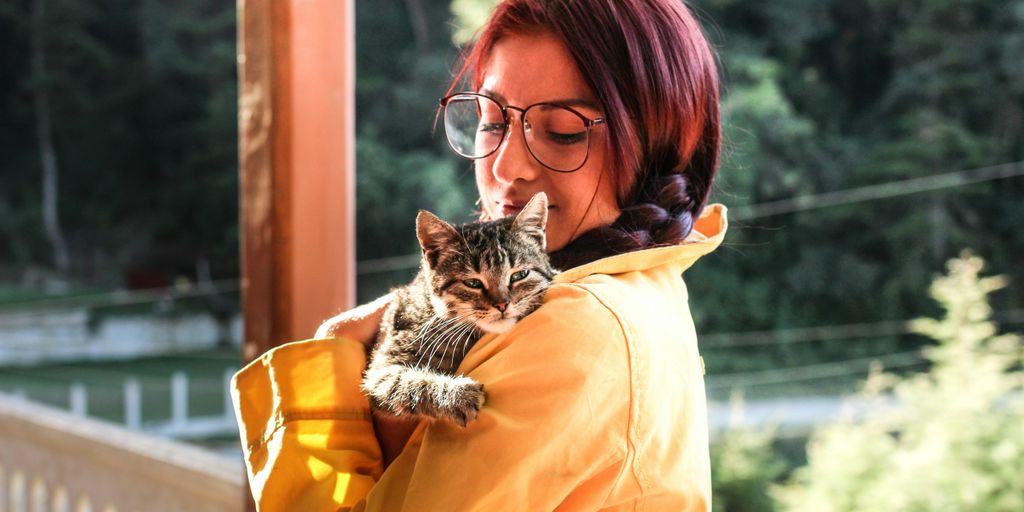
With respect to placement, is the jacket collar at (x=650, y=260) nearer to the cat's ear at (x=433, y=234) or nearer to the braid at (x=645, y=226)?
the braid at (x=645, y=226)

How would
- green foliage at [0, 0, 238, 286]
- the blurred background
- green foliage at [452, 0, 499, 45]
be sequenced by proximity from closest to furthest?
the blurred background → green foliage at [452, 0, 499, 45] → green foliage at [0, 0, 238, 286]

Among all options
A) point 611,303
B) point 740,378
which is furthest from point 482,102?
point 740,378

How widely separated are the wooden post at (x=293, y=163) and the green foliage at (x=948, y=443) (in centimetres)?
213

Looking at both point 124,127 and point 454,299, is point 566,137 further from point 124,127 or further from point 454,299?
point 124,127

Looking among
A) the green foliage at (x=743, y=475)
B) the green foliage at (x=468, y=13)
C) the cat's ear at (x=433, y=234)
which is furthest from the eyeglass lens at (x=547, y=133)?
the green foliage at (x=468, y=13)

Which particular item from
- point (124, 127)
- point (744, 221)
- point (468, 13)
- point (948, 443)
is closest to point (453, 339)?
point (948, 443)

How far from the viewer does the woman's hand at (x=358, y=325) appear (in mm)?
954

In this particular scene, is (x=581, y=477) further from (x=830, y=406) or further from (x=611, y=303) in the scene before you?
(x=830, y=406)

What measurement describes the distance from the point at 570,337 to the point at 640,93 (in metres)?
0.30

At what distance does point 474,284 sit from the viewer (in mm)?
912

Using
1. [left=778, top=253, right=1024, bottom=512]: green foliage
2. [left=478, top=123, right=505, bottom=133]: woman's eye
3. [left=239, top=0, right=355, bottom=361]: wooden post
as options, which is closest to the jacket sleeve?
[left=478, top=123, right=505, bottom=133]: woman's eye

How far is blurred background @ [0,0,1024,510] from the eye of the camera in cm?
313

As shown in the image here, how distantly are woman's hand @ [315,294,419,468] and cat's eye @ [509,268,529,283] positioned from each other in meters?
0.18

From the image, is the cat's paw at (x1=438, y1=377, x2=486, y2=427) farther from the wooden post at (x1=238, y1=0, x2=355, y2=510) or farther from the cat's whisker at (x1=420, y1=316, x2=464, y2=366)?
the wooden post at (x1=238, y1=0, x2=355, y2=510)
